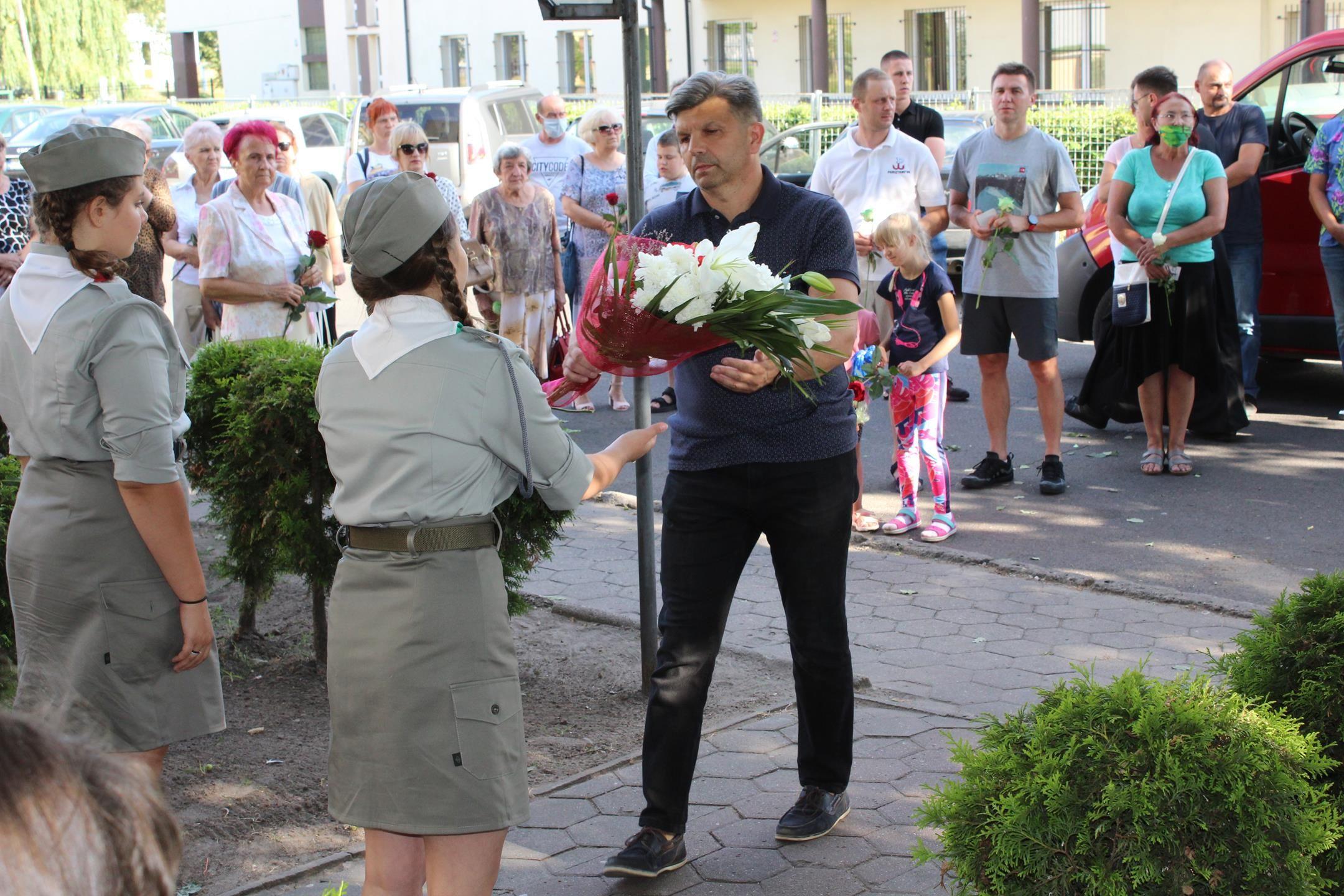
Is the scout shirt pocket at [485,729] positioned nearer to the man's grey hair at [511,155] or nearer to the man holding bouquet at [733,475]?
the man holding bouquet at [733,475]

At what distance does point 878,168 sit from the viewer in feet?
26.7

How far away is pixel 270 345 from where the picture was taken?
17.4 ft

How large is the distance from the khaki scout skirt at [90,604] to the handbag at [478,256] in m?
6.19

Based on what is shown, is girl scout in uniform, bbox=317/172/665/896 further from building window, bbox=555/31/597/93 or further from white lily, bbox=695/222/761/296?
building window, bbox=555/31/597/93

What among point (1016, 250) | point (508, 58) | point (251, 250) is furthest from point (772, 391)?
point (508, 58)

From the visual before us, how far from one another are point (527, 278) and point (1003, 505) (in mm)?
4106

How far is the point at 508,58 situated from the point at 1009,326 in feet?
117

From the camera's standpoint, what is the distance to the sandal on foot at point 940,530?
7117mm

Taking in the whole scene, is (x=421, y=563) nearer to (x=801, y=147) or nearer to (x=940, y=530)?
(x=940, y=530)

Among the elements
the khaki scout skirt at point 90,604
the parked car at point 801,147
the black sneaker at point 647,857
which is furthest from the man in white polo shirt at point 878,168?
the parked car at point 801,147

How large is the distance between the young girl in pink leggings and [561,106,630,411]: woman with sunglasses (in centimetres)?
370

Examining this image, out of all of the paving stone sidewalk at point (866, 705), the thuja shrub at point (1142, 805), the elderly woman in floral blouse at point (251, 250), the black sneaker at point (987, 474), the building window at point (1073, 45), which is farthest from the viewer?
the building window at point (1073, 45)

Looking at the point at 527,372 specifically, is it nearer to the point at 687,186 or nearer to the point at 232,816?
the point at 232,816

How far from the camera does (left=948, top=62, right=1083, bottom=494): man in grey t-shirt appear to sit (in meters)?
7.79
